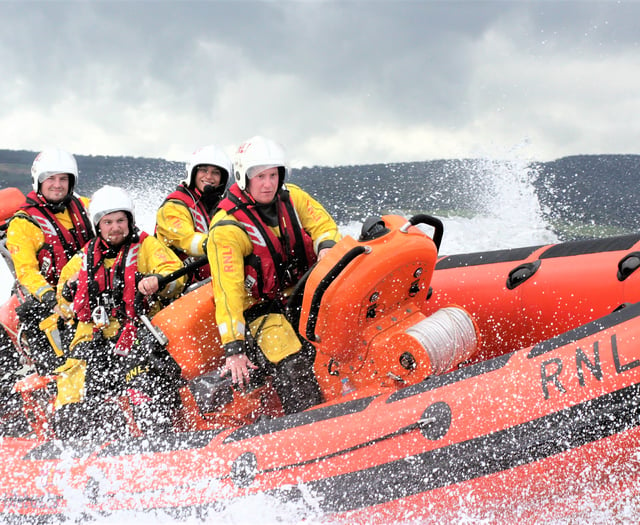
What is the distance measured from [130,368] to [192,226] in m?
1.16

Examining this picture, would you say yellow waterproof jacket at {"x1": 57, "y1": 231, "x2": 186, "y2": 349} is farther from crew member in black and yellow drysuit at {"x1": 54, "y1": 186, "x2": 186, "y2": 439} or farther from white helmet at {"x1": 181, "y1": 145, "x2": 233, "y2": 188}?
white helmet at {"x1": 181, "y1": 145, "x2": 233, "y2": 188}

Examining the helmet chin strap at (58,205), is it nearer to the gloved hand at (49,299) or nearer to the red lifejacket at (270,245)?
the gloved hand at (49,299)

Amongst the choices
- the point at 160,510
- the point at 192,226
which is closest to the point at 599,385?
the point at 160,510

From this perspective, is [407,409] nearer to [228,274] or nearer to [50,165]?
[228,274]

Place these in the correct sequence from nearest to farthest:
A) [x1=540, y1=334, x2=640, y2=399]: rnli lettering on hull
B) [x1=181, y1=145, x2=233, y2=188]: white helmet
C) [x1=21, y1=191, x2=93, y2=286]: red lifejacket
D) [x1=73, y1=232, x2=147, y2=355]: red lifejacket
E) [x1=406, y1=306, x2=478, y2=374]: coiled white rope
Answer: [x1=540, y1=334, x2=640, y2=399]: rnli lettering on hull
[x1=406, y1=306, x2=478, y2=374]: coiled white rope
[x1=73, y1=232, x2=147, y2=355]: red lifejacket
[x1=21, y1=191, x2=93, y2=286]: red lifejacket
[x1=181, y1=145, x2=233, y2=188]: white helmet

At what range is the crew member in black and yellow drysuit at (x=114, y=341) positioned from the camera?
2.62m

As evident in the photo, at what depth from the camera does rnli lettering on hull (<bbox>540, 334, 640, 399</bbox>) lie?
5.61 feet

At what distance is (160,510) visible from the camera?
7.07ft

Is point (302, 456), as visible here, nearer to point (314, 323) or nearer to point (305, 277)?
point (314, 323)

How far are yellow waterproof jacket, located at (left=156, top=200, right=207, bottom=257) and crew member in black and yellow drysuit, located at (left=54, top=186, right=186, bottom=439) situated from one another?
53 cm

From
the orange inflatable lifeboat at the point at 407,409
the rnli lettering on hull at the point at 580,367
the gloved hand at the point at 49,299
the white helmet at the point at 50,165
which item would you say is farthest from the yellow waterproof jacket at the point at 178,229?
the rnli lettering on hull at the point at 580,367

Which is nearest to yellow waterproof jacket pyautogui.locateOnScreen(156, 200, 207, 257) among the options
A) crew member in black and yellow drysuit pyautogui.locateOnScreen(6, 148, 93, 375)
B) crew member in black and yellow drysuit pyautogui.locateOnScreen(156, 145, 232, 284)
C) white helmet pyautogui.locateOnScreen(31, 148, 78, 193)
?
crew member in black and yellow drysuit pyautogui.locateOnScreen(156, 145, 232, 284)

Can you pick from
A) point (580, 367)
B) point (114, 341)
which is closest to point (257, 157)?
point (114, 341)

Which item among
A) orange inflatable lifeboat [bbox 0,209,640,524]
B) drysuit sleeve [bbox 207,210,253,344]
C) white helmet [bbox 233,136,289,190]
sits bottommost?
orange inflatable lifeboat [bbox 0,209,640,524]
